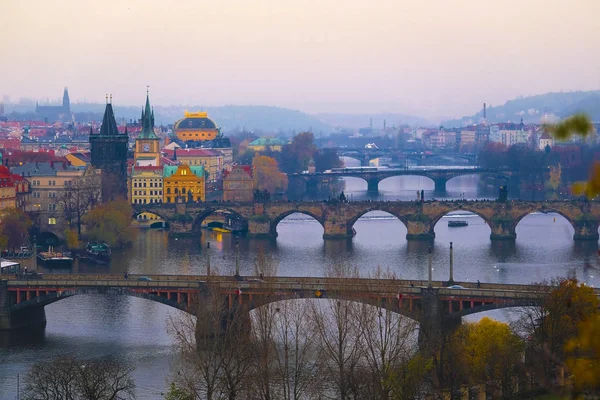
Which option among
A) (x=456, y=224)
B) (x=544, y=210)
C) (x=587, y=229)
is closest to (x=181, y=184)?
(x=456, y=224)

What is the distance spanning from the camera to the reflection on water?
25438 mm

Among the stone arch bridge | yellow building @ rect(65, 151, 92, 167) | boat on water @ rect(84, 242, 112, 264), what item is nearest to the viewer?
boat on water @ rect(84, 242, 112, 264)

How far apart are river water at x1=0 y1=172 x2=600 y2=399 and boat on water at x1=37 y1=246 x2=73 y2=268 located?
90 cm

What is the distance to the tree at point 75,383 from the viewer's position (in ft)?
62.6

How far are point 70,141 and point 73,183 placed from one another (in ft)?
139

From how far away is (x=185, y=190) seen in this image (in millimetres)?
61625

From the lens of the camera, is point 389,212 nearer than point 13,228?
No

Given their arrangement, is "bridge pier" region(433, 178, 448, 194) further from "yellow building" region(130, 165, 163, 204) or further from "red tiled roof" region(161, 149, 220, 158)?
"yellow building" region(130, 165, 163, 204)

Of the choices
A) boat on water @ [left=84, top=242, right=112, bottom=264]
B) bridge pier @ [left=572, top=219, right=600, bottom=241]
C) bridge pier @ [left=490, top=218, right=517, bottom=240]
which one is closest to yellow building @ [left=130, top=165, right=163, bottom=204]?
boat on water @ [left=84, top=242, right=112, bottom=264]

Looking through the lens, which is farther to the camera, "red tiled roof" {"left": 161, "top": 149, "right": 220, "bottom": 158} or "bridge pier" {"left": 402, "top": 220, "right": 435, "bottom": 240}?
"red tiled roof" {"left": 161, "top": 149, "right": 220, "bottom": 158}

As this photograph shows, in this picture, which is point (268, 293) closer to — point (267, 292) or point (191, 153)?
point (267, 292)

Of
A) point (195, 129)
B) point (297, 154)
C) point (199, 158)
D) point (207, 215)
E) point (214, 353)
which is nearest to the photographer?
point (214, 353)

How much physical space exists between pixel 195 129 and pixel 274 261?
6322 cm

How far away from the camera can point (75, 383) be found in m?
19.6
